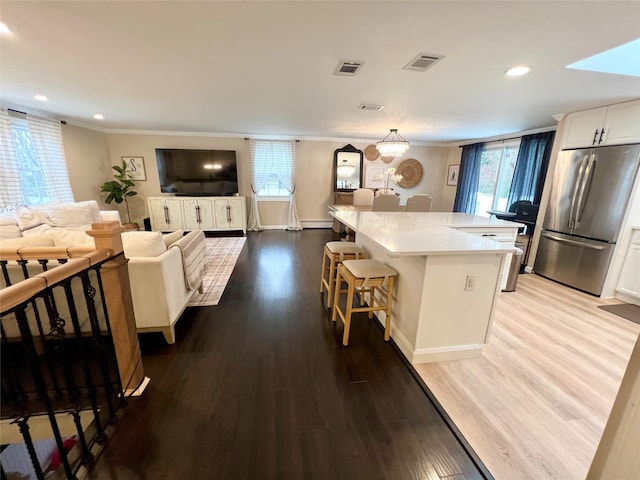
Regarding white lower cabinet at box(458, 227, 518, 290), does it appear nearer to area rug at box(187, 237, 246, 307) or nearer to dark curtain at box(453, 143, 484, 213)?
area rug at box(187, 237, 246, 307)

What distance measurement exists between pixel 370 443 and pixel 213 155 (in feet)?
19.7

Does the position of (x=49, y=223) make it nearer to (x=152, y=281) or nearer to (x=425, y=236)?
(x=152, y=281)

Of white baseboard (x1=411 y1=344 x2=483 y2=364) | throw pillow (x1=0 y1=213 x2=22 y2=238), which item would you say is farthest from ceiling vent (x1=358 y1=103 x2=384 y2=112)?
throw pillow (x1=0 y1=213 x2=22 y2=238)

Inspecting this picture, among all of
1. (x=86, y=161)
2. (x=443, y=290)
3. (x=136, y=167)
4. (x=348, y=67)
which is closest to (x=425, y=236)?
(x=443, y=290)

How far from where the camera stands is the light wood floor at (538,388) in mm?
1339

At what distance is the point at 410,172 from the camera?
692 cm

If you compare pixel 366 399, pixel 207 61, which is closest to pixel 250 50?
pixel 207 61

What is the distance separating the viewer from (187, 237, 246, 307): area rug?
294 cm

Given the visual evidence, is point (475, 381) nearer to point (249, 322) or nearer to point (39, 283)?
point (249, 322)

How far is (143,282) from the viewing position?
6.61ft

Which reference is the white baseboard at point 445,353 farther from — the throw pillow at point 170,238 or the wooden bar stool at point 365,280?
the throw pillow at point 170,238

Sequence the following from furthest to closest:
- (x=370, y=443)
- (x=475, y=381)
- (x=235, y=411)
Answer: (x=475, y=381), (x=235, y=411), (x=370, y=443)

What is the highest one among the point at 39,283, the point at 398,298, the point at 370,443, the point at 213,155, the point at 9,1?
the point at 9,1

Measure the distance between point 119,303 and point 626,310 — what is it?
4.86 m
